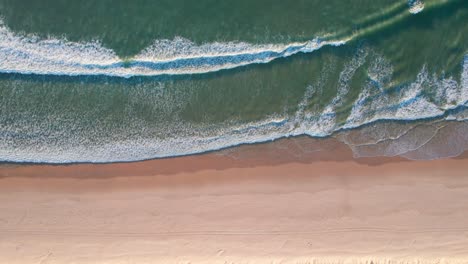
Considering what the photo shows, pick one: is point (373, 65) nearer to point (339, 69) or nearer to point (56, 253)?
point (339, 69)

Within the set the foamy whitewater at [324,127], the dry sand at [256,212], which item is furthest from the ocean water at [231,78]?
the dry sand at [256,212]

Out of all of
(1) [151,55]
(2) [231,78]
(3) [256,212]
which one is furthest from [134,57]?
(3) [256,212]

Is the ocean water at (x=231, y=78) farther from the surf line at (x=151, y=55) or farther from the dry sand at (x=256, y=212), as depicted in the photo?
the dry sand at (x=256, y=212)

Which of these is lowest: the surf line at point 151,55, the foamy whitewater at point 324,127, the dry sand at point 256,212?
the dry sand at point 256,212

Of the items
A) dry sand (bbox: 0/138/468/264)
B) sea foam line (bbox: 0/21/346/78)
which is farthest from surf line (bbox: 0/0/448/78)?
dry sand (bbox: 0/138/468/264)

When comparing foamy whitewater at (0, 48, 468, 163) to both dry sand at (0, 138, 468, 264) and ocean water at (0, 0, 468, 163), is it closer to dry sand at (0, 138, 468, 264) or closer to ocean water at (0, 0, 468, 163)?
ocean water at (0, 0, 468, 163)

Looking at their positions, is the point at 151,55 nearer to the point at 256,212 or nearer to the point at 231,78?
the point at 231,78
